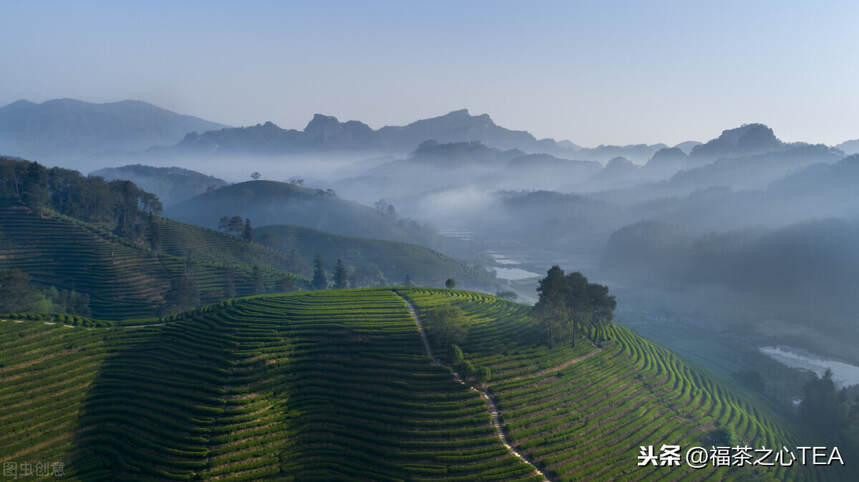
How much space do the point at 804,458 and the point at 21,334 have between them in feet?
388

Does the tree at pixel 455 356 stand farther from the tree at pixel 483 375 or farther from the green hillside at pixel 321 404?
the tree at pixel 483 375

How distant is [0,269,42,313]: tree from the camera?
79.0m

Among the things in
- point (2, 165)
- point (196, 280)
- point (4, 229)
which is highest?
point (2, 165)

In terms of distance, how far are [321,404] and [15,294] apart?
72696 mm

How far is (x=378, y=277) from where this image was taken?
18400 centimetres

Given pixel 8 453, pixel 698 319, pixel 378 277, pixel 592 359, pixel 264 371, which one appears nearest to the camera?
pixel 8 453

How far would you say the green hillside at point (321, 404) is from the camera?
4600 centimetres

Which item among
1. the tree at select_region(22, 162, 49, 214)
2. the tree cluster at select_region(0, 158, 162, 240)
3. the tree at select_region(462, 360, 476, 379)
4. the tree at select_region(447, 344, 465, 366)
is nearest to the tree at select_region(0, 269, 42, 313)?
the tree at select_region(22, 162, 49, 214)

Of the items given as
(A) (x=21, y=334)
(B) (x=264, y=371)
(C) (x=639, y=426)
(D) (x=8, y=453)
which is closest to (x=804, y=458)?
(C) (x=639, y=426)

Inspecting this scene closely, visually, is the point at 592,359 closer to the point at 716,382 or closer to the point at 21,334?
the point at 716,382

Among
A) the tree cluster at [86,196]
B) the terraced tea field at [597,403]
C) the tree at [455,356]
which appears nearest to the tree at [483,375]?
the terraced tea field at [597,403]

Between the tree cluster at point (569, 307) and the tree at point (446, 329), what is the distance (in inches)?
673

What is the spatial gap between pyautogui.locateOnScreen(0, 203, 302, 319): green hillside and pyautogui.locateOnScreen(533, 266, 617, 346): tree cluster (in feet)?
294

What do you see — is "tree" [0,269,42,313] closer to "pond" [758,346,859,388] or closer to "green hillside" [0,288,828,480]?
"green hillside" [0,288,828,480]
